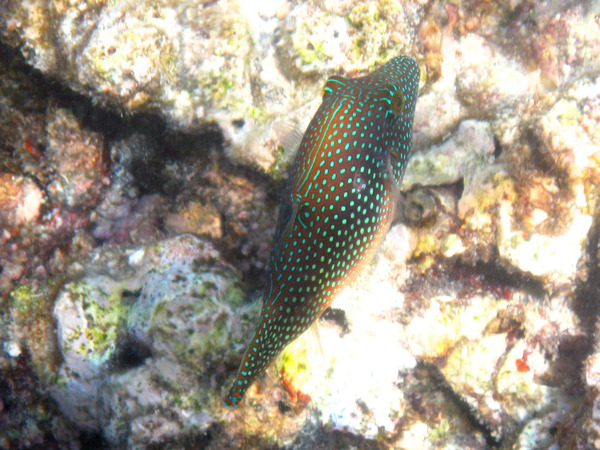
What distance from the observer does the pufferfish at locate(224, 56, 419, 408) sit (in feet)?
9.45

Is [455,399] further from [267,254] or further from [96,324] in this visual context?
[96,324]

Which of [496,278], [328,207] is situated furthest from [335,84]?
[496,278]

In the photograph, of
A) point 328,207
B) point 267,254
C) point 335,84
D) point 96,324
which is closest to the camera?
point 328,207

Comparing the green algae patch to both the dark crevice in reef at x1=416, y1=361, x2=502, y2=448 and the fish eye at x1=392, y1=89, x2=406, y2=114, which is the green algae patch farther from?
the dark crevice in reef at x1=416, y1=361, x2=502, y2=448

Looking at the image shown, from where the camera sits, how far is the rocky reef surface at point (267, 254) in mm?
3445

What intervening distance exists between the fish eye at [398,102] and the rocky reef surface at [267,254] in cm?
98

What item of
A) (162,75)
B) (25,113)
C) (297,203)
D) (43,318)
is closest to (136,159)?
(162,75)

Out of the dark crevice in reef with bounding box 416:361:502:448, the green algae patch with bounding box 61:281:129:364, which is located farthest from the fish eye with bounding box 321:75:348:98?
the dark crevice in reef with bounding box 416:361:502:448

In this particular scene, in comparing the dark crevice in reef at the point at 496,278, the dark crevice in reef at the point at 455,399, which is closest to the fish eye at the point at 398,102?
the dark crevice in reef at the point at 496,278

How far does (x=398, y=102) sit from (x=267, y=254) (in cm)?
220

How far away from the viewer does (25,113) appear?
482 centimetres

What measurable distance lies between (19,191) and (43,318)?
7.68ft

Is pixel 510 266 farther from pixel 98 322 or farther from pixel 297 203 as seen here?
pixel 98 322

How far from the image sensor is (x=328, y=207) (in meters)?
2.88
